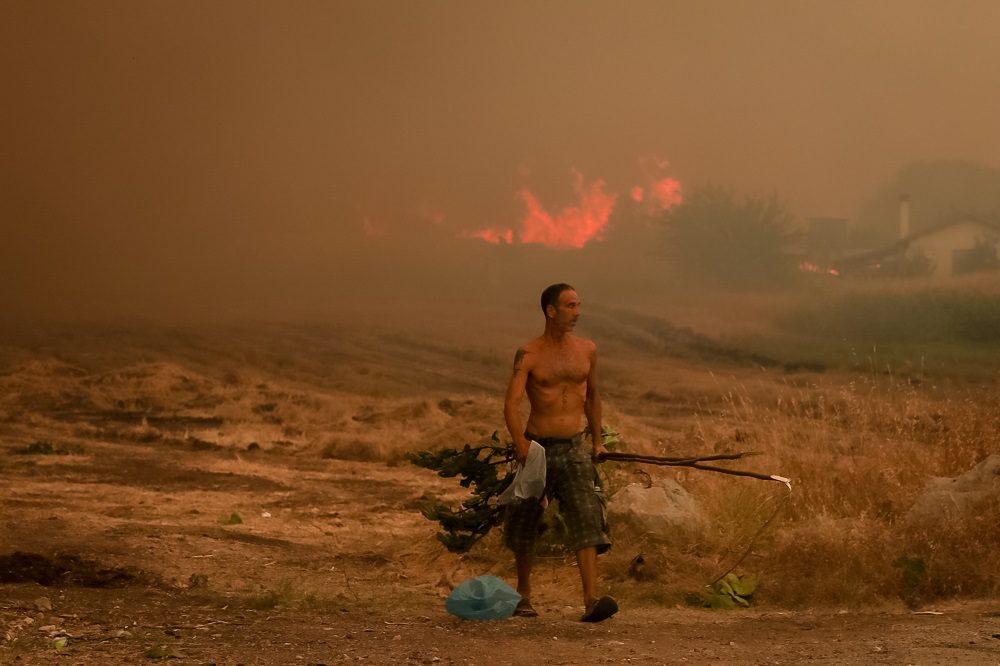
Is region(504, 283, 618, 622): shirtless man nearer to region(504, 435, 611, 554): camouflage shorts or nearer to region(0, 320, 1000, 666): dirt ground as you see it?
region(504, 435, 611, 554): camouflage shorts

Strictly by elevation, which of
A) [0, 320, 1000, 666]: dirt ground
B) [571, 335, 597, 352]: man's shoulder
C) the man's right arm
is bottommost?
[0, 320, 1000, 666]: dirt ground

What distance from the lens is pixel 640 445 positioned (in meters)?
18.4

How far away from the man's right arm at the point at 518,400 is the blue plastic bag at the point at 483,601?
96 centimetres

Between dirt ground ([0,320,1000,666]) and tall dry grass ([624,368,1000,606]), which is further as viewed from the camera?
tall dry grass ([624,368,1000,606])

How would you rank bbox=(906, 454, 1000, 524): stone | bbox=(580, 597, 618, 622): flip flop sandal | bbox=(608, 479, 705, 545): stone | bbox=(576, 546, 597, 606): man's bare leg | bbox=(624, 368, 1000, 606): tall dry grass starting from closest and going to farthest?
bbox=(580, 597, 618, 622): flip flop sandal < bbox=(576, 546, 597, 606): man's bare leg < bbox=(624, 368, 1000, 606): tall dry grass < bbox=(906, 454, 1000, 524): stone < bbox=(608, 479, 705, 545): stone

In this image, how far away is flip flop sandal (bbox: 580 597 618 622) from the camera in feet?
26.5

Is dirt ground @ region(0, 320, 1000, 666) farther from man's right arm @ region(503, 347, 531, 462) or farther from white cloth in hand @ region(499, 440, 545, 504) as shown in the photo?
man's right arm @ region(503, 347, 531, 462)

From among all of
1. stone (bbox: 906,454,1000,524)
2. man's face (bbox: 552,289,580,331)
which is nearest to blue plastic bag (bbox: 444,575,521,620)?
man's face (bbox: 552,289,580,331)

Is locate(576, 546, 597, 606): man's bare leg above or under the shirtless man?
under

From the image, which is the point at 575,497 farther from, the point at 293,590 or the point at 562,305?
the point at 293,590

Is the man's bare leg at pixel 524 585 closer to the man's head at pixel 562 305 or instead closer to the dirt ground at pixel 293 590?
the dirt ground at pixel 293 590

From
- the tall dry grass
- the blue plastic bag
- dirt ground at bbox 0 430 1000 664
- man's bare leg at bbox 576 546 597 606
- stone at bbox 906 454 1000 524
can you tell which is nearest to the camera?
dirt ground at bbox 0 430 1000 664

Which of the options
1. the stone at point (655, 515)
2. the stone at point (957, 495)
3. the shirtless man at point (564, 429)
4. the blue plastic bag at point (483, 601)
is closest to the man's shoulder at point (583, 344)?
the shirtless man at point (564, 429)

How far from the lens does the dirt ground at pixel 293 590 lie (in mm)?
7332
